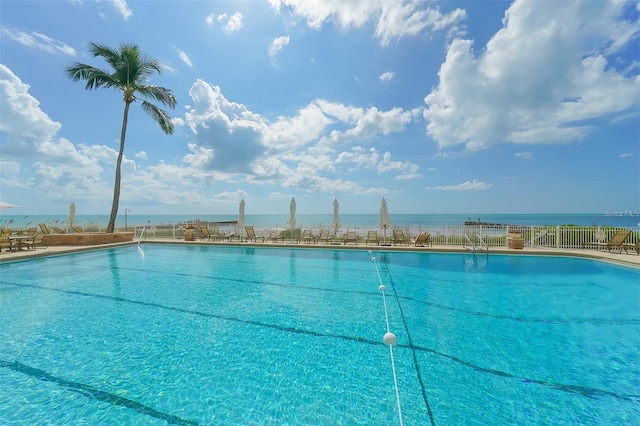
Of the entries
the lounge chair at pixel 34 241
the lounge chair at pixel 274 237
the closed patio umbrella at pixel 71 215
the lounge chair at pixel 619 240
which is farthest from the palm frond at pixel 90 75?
the lounge chair at pixel 619 240

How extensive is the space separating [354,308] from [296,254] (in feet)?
20.8

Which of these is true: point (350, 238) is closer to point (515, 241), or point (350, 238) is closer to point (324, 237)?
point (324, 237)

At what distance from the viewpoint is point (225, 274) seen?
769 cm

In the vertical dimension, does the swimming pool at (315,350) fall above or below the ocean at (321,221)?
below

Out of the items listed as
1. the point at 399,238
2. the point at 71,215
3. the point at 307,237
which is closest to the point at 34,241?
the point at 71,215

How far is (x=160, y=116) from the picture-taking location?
1446 cm

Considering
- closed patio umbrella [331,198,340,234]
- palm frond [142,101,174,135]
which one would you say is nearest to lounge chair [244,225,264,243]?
closed patio umbrella [331,198,340,234]

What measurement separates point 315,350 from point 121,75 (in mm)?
16349

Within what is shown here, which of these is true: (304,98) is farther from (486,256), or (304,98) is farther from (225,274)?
(486,256)

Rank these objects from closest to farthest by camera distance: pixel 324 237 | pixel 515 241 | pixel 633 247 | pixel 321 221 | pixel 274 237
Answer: pixel 633 247, pixel 515 241, pixel 324 237, pixel 274 237, pixel 321 221

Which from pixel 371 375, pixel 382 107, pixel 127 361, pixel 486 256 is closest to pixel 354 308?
pixel 371 375

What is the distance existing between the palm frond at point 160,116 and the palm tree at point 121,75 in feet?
0.61

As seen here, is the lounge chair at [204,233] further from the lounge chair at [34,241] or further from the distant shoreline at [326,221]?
the lounge chair at [34,241]

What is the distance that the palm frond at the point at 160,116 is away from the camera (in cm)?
1419
